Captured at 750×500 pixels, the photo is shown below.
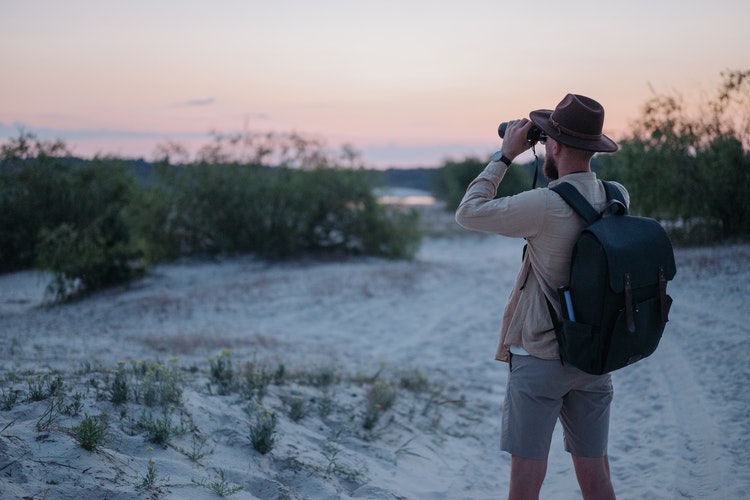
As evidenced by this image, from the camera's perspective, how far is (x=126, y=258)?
13945mm

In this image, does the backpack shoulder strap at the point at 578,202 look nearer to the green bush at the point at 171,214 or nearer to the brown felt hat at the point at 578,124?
the brown felt hat at the point at 578,124

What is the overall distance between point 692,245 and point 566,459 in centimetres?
795

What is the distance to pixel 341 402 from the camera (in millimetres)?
5406

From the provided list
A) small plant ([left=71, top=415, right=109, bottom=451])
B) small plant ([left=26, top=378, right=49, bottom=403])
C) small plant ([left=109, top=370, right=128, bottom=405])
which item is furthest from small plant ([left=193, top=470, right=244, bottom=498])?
small plant ([left=26, top=378, right=49, bottom=403])

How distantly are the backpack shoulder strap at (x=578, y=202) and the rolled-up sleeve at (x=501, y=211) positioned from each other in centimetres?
10

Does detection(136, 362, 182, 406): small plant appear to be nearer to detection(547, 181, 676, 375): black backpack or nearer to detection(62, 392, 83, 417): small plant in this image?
detection(62, 392, 83, 417): small plant

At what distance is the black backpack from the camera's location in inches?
101

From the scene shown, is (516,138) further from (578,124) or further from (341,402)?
(341,402)

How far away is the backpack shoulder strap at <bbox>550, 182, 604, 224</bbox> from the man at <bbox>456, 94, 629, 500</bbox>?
26 millimetres

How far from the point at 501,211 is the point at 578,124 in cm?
49

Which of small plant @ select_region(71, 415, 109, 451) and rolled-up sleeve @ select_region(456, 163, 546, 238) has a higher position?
rolled-up sleeve @ select_region(456, 163, 546, 238)

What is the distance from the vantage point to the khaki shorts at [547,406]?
2.77m

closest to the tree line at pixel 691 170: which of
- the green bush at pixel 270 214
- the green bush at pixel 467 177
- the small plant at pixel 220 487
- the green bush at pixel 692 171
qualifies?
the green bush at pixel 692 171

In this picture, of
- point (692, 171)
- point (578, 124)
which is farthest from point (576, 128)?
point (692, 171)
